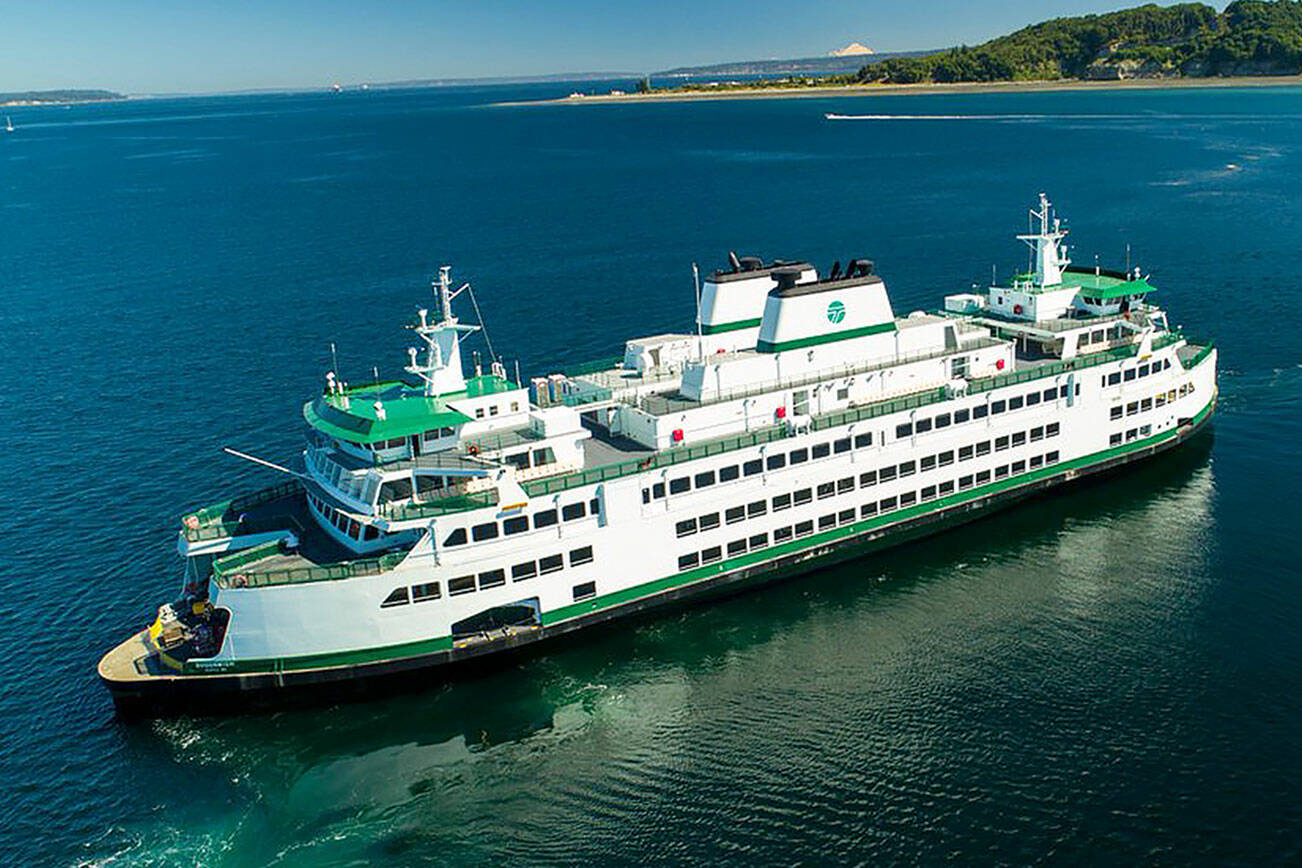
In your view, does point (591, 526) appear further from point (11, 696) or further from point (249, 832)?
point (11, 696)

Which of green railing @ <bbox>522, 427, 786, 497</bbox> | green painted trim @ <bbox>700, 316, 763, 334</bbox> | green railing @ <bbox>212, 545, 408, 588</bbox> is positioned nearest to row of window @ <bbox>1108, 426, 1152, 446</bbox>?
green painted trim @ <bbox>700, 316, 763, 334</bbox>

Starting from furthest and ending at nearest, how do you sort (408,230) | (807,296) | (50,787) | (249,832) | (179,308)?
(408,230) < (179,308) < (807,296) < (50,787) < (249,832)

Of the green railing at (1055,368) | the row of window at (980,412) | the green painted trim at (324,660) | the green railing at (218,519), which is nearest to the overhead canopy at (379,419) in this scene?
the green railing at (218,519)

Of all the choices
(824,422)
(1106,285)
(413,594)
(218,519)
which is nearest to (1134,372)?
(1106,285)

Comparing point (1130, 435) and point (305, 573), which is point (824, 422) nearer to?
point (1130, 435)

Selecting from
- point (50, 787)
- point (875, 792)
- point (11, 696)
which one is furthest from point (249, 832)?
point (875, 792)

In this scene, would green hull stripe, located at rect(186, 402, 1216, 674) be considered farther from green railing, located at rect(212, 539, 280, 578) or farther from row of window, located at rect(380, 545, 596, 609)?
green railing, located at rect(212, 539, 280, 578)
